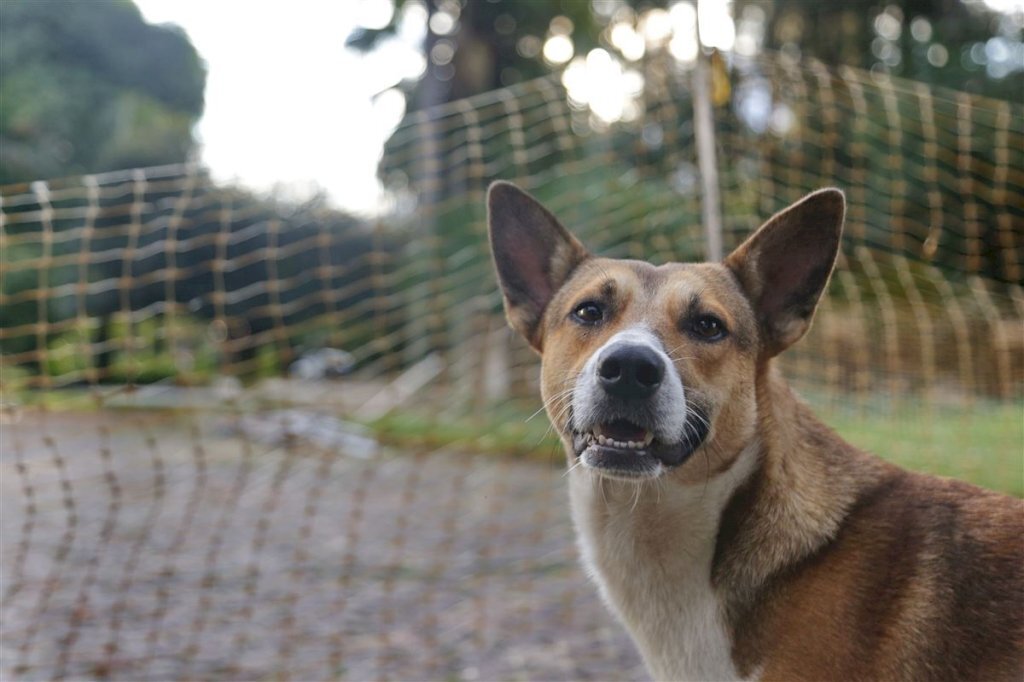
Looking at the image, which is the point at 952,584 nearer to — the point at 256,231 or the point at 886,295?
the point at 256,231

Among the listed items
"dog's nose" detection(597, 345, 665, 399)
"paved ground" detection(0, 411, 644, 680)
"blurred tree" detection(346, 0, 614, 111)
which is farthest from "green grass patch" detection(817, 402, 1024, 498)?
"blurred tree" detection(346, 0, 614, 111)

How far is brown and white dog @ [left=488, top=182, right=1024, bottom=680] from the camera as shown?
7.10 feet

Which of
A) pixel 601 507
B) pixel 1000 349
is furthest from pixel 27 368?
pixel 1000 349

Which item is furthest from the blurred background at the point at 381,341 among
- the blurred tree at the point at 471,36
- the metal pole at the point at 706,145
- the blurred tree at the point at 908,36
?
the blurred tree at the point at 908,36

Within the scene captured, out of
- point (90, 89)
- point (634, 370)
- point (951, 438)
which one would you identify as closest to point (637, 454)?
point (634, 370)

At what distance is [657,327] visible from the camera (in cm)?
258

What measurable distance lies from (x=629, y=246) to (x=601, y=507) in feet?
12.3

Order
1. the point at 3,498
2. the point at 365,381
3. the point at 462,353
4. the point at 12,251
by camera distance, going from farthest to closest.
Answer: the point at 462,353 < the point at 365,381 < the point at 3,498 < the point at 12,251

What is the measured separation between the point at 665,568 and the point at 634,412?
47 cm

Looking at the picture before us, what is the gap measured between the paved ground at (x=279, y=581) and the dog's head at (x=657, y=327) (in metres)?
1.90

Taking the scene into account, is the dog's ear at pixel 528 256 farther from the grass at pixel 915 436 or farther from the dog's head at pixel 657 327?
the grass at pixel 915 436

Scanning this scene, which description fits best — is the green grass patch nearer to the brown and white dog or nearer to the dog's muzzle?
the brown and white dog

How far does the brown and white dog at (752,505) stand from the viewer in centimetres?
216

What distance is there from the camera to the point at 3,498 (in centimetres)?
603
